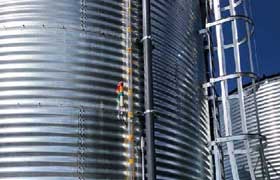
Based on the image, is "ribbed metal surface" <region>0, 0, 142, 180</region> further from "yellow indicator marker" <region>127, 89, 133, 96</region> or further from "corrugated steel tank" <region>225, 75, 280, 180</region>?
"corrugated steel tank" <region>225, 75, 280, 180</region>

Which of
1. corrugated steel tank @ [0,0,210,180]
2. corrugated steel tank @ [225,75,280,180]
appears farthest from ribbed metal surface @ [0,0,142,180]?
corrugated steel tank @ [225,75,280,180]

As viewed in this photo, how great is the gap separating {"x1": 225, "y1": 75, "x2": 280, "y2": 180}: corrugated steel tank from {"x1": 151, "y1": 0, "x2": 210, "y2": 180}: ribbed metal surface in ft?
14.1

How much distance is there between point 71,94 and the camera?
944cm

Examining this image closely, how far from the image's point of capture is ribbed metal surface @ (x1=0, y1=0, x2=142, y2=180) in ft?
29.2

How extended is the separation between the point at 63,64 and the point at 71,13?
1.16 metres

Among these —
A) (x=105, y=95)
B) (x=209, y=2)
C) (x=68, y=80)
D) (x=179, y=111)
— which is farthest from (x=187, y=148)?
(x=209, y=2)

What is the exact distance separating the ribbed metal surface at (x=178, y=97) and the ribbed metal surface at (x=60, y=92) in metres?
1.08

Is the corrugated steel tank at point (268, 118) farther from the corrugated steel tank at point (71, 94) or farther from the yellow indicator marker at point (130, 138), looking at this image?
the yellow indicator marker at point (130, 138)

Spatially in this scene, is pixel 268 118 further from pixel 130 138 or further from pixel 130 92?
pixel 130 138

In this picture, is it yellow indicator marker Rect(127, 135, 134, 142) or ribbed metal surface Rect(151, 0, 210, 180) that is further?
ribbed metal surface Rect(151, 0, 210, 180)

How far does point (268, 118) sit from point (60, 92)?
10.8 m

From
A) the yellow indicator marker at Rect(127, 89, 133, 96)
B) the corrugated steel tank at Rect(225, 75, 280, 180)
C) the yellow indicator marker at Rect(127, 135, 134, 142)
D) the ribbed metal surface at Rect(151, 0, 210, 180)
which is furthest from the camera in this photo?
the corrugated steel tank at Rect(225, 75, 280, 180)

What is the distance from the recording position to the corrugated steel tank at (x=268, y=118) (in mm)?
17344

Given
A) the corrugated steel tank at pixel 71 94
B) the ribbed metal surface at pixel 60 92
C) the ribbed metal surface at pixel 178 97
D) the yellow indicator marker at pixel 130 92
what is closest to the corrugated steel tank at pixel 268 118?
the ribbed metal surface at pixel 178 97
